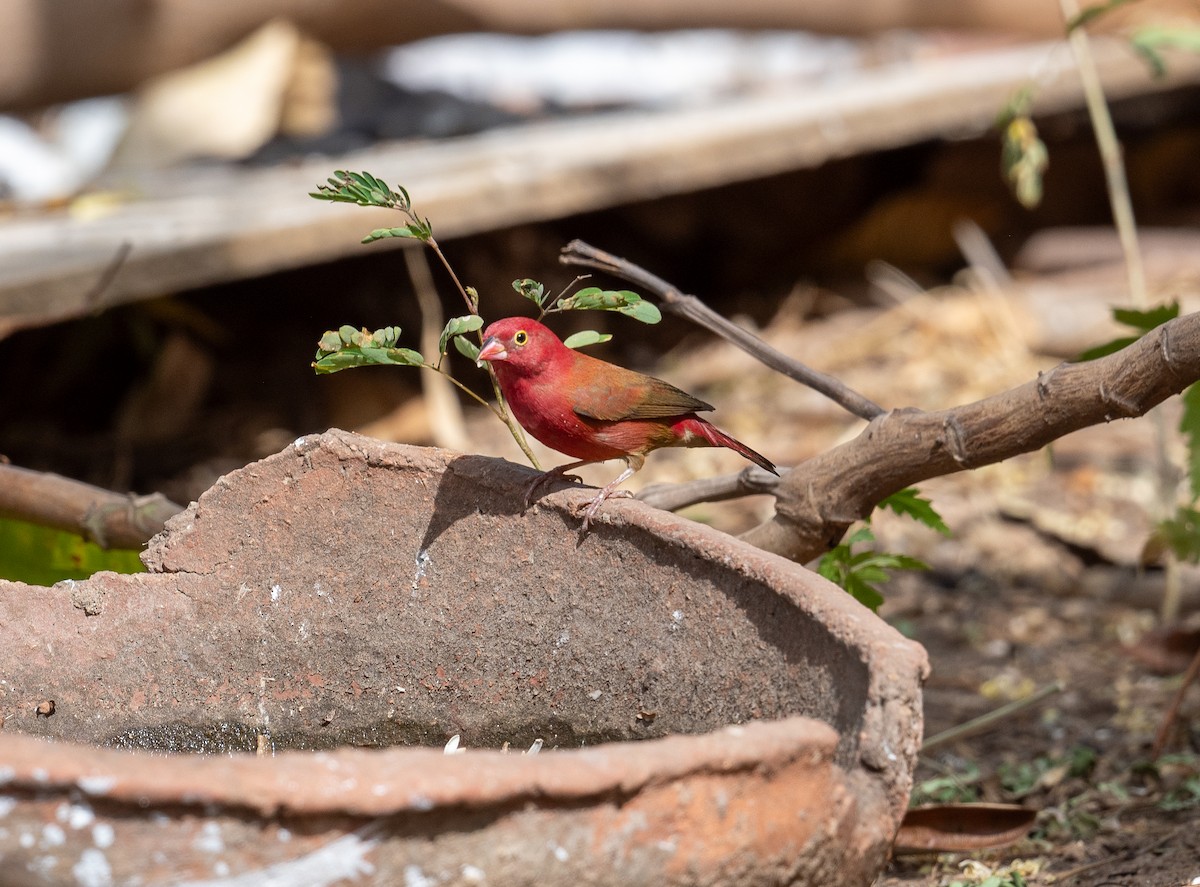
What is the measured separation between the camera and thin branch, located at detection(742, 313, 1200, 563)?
2.21 meters

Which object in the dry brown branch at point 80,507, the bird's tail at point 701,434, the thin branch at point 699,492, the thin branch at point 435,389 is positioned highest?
the bird's tail at point 701,434

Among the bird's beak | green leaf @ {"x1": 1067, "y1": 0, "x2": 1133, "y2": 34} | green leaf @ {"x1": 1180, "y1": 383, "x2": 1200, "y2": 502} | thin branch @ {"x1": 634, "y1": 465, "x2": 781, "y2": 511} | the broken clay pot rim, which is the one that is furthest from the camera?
green leaf @ {"x1": 1067, "y1": 0, "x2": 1133, "y2": 34}

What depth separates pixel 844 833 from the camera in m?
1.69

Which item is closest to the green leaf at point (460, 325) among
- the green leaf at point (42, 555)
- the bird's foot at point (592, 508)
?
the bird's foot at point (592, 508)

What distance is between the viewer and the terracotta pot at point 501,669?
153 centimetres

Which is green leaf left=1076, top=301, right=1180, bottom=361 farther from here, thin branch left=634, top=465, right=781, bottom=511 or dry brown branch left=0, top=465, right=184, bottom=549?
dry brown branch left=0, top=465, right=184, bottom=549

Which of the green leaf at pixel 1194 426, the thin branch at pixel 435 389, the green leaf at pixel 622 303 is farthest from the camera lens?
the thin branch at pixel 435 389

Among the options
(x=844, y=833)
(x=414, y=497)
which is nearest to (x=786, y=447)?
(x=414, y=497)

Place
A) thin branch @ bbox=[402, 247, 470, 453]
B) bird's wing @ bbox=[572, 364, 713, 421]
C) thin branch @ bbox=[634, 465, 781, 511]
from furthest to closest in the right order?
1. thin branch @ bbox=[402, 247, 470, 453]
2. thin branch @ bbox=[634, 465, 781, 511]
3. bird's wing @ bbox=[572, 364, 713, 421]

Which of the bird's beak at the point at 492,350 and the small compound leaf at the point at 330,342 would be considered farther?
the bird's beak at the point at 492,350

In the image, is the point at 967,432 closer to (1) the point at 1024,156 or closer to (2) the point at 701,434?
(2) the point at 701,434

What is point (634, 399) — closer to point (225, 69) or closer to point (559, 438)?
point (559, 438)

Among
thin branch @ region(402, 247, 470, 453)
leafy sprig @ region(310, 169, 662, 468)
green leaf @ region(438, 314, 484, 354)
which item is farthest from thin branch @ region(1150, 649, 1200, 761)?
thin branch @ region(402, 247, 470, 453)

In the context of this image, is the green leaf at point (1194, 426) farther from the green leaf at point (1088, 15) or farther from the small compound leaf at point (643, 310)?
the small compound leaf at point (643, 310)
